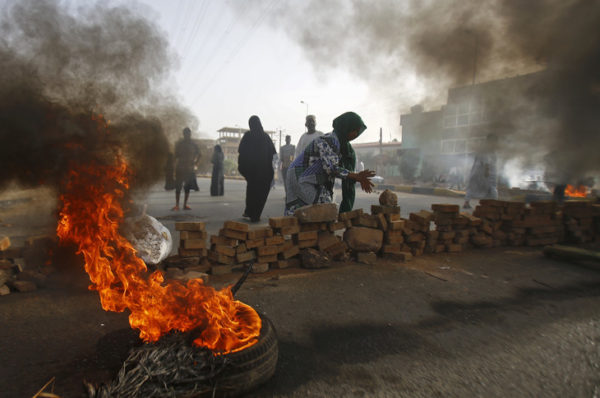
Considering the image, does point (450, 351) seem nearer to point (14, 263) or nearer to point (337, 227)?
point (337, 227)

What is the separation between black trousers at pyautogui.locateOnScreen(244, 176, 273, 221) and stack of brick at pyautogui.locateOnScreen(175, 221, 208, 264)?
3539 mm

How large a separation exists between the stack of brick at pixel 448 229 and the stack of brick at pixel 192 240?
3.22 m

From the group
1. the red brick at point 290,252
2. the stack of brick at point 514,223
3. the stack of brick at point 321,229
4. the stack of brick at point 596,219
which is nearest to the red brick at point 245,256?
the red brick at point 290,252

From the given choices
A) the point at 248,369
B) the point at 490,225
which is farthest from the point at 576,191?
the point at 248,369

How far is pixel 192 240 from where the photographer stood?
3.78 meters

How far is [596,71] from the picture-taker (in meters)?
6.60

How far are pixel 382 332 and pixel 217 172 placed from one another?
33.2 ft

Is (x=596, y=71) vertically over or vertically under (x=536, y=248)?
over

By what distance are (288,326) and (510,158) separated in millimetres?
9091

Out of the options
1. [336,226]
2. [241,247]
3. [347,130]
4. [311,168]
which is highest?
[347,130]

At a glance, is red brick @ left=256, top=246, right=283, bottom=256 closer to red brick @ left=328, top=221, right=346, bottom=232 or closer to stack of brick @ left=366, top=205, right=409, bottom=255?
red brick @ left=328, top=221, right=346, bottom=232

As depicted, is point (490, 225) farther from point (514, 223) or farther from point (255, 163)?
point (255, 163)

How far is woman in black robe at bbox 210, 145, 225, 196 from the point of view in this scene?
11188 millimetres

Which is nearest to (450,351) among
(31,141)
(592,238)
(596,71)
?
(31,141)
